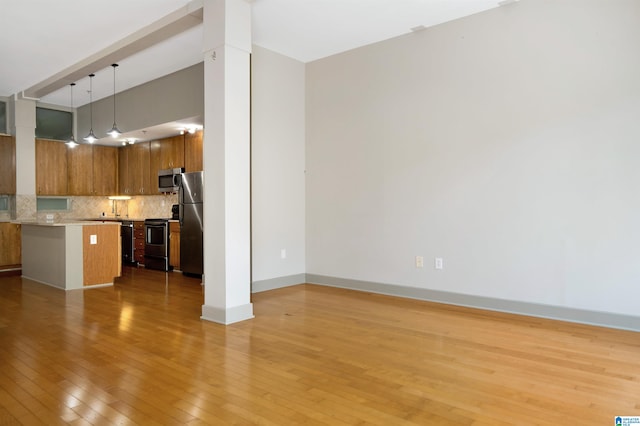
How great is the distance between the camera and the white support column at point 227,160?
400 cm

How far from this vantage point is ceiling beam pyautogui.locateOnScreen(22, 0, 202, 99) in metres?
4.40

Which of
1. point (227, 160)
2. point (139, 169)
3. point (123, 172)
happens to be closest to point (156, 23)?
point (227, 160)

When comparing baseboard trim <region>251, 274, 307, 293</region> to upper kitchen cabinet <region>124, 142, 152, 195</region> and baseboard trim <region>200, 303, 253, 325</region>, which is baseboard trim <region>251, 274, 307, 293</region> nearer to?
baseboard trim <region>200, 303, 253, 325</region>

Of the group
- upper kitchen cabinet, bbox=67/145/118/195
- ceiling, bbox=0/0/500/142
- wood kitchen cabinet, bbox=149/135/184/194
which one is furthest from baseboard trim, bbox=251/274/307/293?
upper kitchen cabinet, bbox=67/145/118/195

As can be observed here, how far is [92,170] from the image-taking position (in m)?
8.69

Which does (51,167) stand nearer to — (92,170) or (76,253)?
(92,170)

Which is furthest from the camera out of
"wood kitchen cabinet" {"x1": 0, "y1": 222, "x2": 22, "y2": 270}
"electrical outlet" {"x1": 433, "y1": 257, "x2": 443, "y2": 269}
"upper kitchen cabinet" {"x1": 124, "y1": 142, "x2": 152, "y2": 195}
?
"upper kitchen cabinet" {"x1": 124, "y1": 142, "x2": 152, "y2": 195}

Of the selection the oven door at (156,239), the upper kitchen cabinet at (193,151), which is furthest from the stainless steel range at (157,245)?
the upper kitchen cabinet at (193,151)

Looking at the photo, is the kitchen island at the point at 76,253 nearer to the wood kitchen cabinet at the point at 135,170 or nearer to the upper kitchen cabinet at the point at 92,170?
the wood kitchen cabinet at the point at 135,170

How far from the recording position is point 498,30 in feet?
14.4

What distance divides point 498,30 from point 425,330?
314 centimetres

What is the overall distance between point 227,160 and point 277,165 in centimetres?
183

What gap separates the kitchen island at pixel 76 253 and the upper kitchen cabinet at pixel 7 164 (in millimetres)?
1661

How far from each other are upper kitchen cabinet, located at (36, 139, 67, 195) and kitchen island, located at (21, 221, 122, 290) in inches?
73.7
